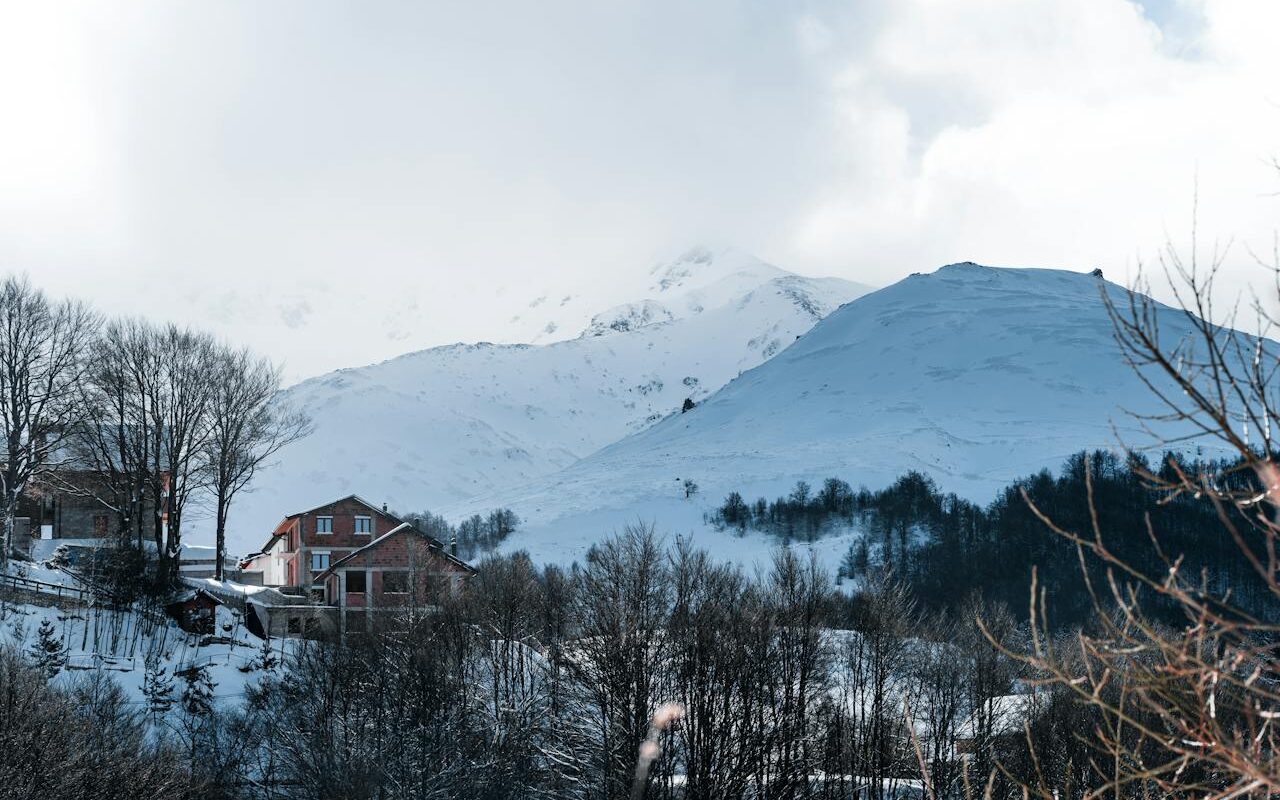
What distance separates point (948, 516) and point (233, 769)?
5317 inches

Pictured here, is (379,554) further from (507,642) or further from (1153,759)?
(1153,759)

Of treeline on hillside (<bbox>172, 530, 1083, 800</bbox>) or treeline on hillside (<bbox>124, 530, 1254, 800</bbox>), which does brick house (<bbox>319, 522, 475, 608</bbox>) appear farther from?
treeline on hillside (<bbox>124, 530, 1254, 800</bbox>)

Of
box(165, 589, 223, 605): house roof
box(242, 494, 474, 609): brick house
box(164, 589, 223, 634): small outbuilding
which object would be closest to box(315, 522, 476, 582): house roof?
box(242, 494, 474, 609): brick house

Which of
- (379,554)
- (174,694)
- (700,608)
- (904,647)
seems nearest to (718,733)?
(700,608)

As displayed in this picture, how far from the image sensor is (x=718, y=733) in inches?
1698

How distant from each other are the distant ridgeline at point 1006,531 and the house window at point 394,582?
60.8m

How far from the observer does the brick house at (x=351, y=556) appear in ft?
232

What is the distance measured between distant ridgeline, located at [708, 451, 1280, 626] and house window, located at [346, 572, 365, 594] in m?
62.6

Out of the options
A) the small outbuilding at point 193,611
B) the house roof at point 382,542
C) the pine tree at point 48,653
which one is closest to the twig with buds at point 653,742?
the pine tree at point 48,653

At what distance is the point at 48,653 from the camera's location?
48.7 meters

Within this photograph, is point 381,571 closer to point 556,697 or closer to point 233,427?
point 233,427

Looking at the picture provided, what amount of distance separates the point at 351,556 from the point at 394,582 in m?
3.27

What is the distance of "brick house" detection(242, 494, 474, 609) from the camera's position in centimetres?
7062

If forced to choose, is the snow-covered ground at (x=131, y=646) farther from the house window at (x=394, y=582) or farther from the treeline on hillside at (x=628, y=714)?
the house window at (x=394, y=582)
